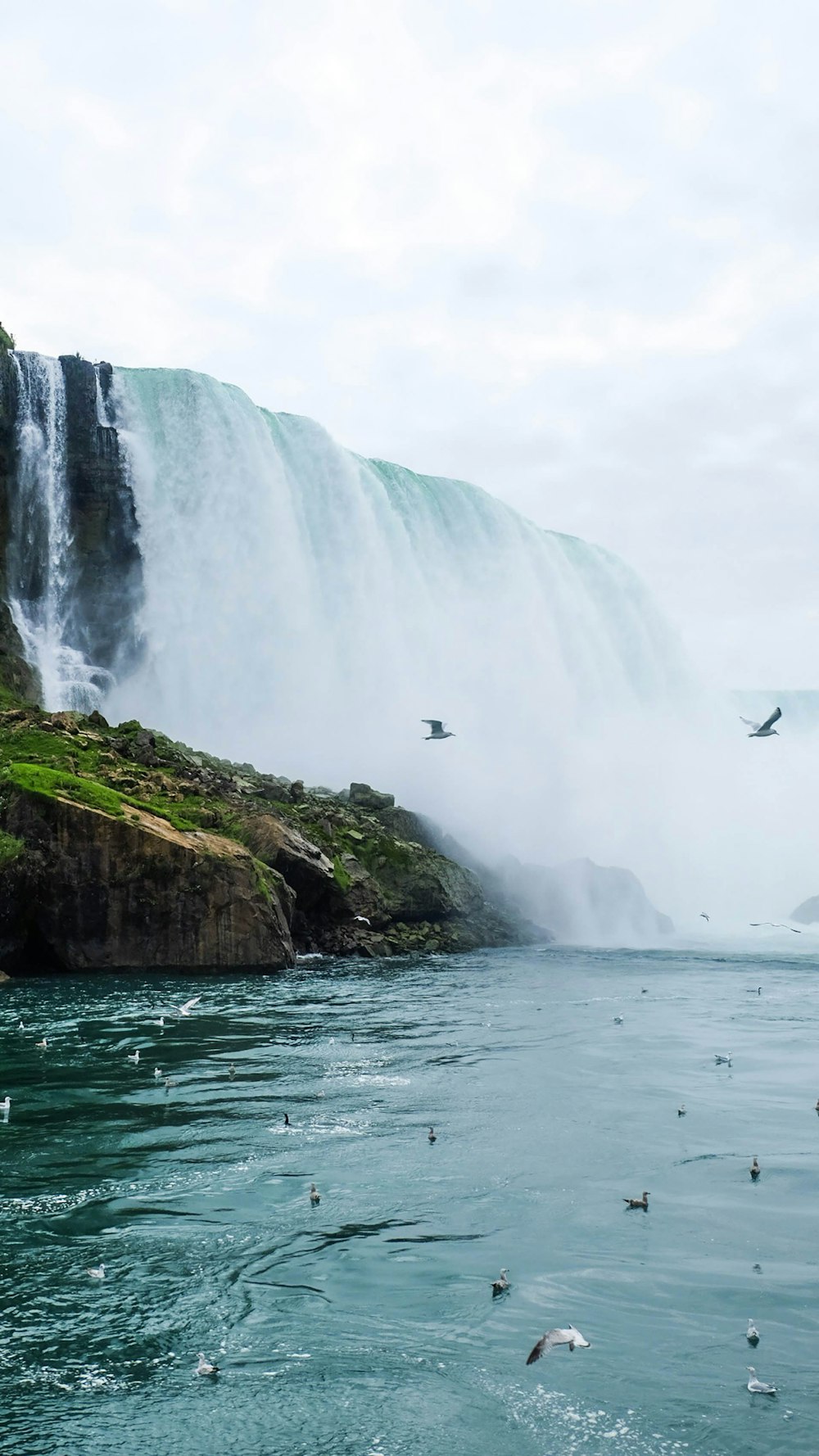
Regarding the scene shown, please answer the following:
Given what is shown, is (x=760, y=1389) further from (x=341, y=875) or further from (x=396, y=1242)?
(x=341, y=875)

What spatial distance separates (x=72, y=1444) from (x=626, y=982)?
26424 mm

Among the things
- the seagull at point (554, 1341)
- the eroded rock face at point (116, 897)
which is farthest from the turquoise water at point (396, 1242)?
the eroded rock face at point (116, 897)

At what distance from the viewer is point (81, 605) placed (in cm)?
5281

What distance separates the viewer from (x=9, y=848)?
27844mm

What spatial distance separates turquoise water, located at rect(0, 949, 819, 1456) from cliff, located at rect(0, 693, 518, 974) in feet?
21.0

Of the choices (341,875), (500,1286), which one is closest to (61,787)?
(341,875)

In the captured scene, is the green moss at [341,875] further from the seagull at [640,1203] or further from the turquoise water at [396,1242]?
the seagull at [640,1203]

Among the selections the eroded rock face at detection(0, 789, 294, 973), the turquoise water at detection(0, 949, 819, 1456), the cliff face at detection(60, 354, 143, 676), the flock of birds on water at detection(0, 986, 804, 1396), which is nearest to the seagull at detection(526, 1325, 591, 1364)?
the flock of birds on water at detection(0, 986, 804, 1396)

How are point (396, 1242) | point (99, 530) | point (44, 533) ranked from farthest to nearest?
point (99, 530), point (44, 533), point (396, 1242)

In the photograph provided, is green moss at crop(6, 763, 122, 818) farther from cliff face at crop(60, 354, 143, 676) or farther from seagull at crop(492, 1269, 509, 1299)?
cliff face at crop(60, 354, 143, 676)

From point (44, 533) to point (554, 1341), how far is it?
159ft

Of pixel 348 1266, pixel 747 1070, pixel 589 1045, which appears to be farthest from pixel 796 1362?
pixel 589 1045

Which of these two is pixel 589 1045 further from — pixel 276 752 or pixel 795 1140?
pixel 276 752

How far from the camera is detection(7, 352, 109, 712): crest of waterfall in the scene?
50.4m
